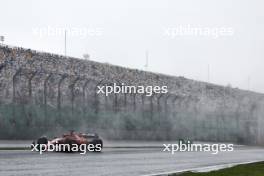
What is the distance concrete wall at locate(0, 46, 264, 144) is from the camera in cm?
3172

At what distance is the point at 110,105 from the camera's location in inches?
1511

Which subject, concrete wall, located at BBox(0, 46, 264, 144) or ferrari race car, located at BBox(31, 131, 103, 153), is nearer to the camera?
ferrari race car, located at BBox(31, 131, 103, 153)

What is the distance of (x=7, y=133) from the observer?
99.0 ft

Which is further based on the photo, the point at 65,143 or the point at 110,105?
the point at 110,105

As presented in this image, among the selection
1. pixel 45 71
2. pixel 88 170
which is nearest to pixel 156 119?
pixel 45 71

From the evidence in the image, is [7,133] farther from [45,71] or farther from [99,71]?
[99,71]

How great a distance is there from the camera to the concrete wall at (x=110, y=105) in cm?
3172

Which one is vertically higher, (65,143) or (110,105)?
(110,105)

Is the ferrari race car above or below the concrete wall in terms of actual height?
below

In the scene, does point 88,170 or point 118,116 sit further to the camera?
point 118,116

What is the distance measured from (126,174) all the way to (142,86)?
2824 cm

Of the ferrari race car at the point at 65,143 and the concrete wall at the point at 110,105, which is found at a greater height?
the concrete wall at the point at 110,105

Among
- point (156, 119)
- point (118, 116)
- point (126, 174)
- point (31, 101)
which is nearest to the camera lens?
point (126, 174)

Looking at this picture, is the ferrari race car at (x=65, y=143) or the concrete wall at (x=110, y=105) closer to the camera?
the ferrari race car at (x=65, y=143)
